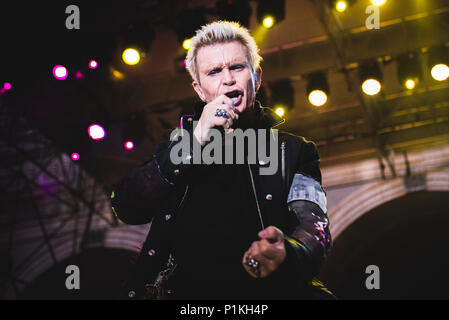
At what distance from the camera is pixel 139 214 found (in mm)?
1450

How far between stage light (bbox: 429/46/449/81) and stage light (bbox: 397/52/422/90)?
0.26 m

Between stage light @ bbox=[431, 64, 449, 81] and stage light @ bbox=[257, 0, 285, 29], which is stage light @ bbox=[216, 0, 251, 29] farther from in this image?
stage light @ bbox=[431, 64, 449, 81]

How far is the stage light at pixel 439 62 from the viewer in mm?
5905

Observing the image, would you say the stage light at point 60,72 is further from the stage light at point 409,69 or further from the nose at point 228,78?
the nose at point 228,78

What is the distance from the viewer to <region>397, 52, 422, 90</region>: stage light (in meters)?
6.25

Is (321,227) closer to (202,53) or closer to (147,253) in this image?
(147,253)

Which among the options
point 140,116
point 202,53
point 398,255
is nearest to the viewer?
point 202,53

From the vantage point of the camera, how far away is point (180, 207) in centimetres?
147

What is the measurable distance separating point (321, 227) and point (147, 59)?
6.80 metres

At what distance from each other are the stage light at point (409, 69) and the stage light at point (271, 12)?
1925mm

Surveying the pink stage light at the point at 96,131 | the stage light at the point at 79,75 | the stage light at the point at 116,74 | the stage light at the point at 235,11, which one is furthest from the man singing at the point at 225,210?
the stage light at the point at 116,74

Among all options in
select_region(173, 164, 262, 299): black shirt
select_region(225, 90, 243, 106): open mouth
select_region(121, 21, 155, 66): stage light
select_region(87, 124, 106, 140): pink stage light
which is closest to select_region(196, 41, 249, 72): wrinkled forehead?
select_region(225, 90, 243, 106): open mouth
